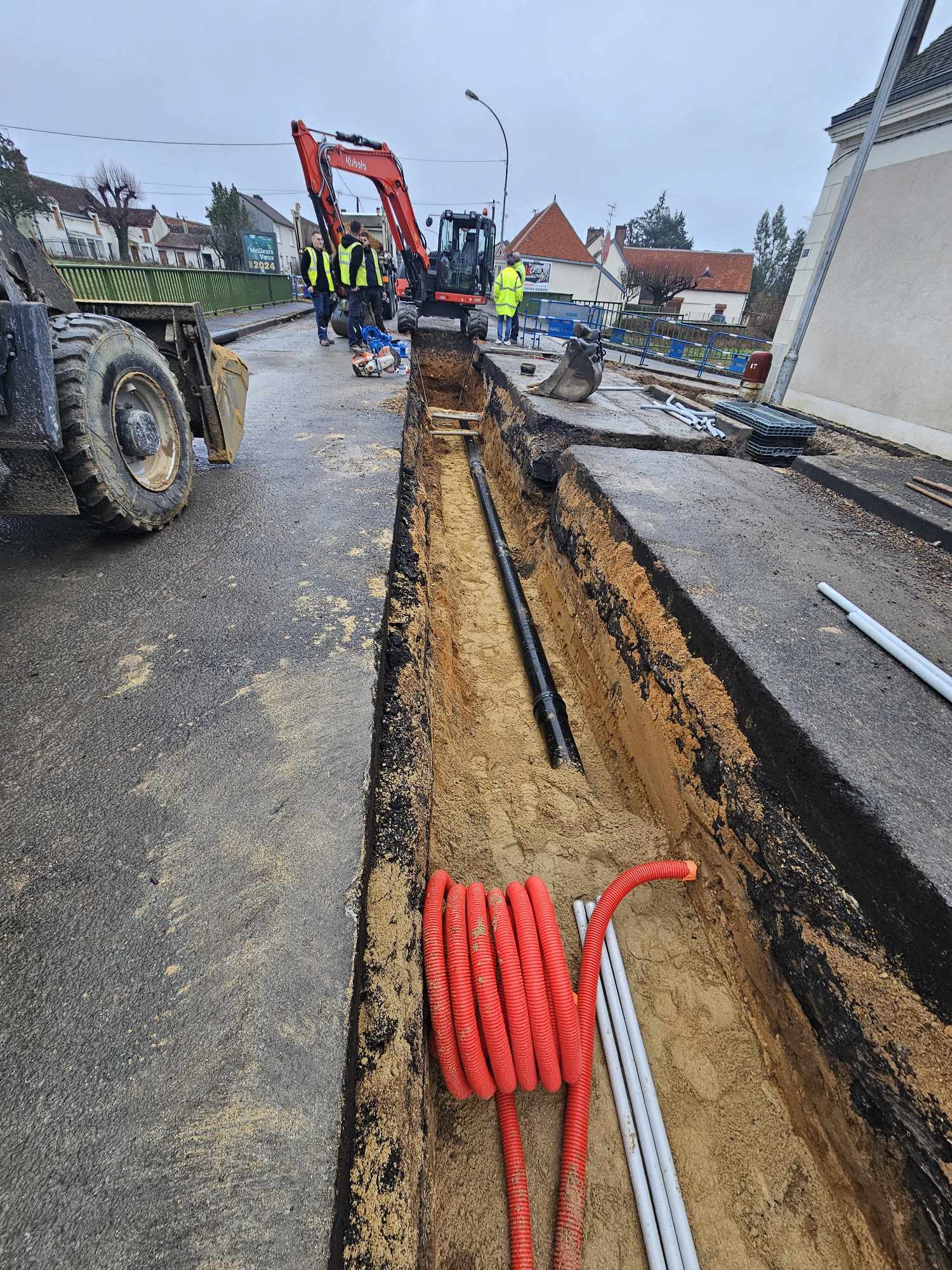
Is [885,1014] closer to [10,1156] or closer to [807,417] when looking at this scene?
[10,1156]

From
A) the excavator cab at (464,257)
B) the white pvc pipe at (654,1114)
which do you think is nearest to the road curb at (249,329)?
the excavator cab at (464,257)

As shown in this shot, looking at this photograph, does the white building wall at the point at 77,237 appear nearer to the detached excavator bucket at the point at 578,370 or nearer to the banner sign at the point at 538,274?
the banner sign at the point at 538,274

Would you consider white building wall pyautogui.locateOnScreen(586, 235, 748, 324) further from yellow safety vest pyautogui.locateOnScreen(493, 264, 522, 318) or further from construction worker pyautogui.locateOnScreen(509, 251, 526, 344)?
yellow safety vest pyautogui.locateOnScreen(493, 264, 522, 318)

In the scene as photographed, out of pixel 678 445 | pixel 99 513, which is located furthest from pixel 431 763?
pixel 678 445

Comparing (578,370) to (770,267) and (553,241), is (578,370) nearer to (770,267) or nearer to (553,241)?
(553,241)

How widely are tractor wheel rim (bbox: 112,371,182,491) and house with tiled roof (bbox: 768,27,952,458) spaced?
799 cm

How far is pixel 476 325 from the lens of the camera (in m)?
12.0

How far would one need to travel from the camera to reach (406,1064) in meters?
1.51

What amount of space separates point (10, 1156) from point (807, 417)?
1054 cm

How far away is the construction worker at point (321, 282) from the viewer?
9289 mm

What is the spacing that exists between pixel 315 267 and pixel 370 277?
168 centimetres

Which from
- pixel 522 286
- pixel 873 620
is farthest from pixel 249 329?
pixel 873 620

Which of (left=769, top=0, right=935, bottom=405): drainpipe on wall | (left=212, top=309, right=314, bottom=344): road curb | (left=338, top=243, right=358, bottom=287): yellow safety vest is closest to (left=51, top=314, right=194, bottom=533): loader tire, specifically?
(left=212, top=309, right=314, bottom=344): road curb

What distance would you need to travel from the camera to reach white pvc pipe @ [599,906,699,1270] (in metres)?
1.69
